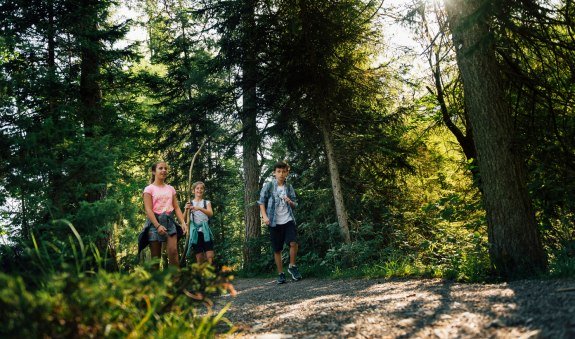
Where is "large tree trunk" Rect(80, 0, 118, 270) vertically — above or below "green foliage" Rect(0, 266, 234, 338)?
above

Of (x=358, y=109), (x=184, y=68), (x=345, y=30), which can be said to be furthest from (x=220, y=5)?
(x=184, y=68)

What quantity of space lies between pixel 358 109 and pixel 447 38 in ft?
→ 11.3

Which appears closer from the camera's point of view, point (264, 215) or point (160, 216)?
point (160, 216)

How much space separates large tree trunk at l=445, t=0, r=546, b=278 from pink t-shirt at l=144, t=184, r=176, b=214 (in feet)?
15.0

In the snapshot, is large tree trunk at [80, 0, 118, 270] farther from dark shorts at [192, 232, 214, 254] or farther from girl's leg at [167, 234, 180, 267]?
girl's leg at [167, 234, 180, 267]

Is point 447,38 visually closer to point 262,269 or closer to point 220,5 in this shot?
point 220,5

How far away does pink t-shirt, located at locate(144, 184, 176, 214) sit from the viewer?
655cm

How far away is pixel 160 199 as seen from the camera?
6.59m

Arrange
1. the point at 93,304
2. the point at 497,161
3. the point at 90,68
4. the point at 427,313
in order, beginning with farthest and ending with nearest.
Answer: the point at 90,68
the point at 497,161
the point at 427,313
the point at 93,304

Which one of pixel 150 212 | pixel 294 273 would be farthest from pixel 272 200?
pixel 150 212

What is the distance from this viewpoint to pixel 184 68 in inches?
697

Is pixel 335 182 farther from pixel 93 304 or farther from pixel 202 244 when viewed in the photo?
pixel 93 304

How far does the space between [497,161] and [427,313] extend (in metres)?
2.57

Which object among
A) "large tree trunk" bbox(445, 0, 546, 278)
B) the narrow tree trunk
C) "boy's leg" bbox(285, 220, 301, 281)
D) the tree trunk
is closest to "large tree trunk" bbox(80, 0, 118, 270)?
the narrow tree trunk
